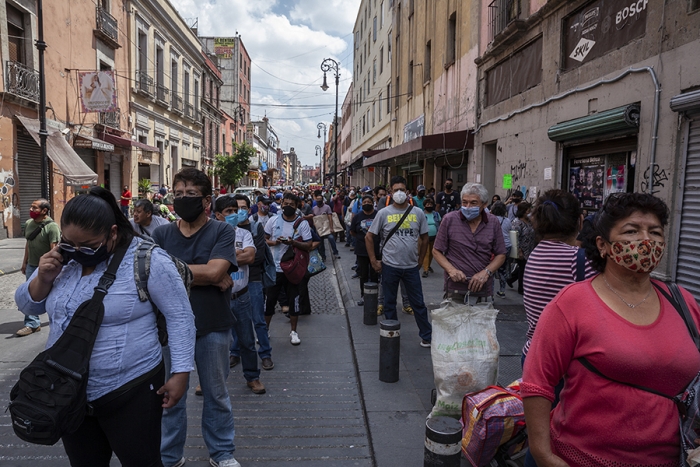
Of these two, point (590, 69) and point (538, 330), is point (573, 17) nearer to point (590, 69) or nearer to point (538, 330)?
point (590, 69)

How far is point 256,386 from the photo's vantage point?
4.56 meters

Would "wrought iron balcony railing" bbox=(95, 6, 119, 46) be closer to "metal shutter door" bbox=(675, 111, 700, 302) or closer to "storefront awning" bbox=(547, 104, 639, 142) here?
"storefront awning" bbox=(547, 104, 639, 142)

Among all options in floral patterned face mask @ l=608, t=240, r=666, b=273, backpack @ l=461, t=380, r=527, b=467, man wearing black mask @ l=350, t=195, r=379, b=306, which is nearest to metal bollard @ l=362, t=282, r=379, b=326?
man wearing black mask @ l=350, t=195, r=379, b=306

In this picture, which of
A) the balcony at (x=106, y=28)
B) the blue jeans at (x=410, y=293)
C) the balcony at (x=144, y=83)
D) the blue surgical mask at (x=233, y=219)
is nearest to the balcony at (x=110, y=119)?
the balcony at (x=144, y=83)

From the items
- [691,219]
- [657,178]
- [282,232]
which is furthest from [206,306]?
[657,178]

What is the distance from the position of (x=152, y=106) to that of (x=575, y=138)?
22.3 meters

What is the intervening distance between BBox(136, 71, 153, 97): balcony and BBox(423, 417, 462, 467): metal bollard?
2351 cm

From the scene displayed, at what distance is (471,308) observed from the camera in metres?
3.58

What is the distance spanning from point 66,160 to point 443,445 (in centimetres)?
1702

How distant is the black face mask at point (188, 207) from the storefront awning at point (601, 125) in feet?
22.4

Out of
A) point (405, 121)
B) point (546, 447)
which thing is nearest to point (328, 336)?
point (546, 447)

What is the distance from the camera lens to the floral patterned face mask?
1773 mm

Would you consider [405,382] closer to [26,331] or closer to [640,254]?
[640,254]

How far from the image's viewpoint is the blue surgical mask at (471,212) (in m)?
4.65
